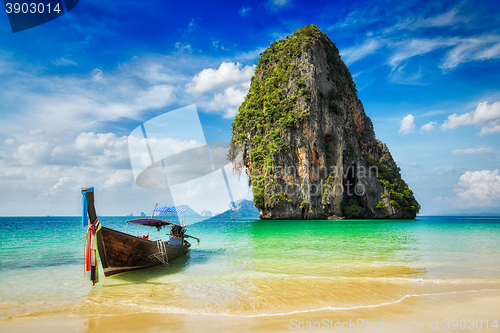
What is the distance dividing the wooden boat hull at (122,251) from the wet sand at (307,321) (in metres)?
2.98

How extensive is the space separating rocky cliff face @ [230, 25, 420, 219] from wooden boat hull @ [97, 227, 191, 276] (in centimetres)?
3180

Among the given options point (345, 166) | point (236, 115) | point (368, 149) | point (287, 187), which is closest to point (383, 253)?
point (287, 187)

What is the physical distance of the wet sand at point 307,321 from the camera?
4.59 meters

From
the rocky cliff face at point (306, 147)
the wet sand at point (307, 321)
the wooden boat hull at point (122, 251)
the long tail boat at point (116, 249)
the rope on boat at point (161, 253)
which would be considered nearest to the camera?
the wet sand at point (307, 321)

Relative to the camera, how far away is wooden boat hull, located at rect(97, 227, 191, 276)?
26.9 ft

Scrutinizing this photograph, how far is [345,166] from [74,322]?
44.7 m

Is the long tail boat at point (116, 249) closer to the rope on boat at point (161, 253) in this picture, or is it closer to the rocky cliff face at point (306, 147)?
the rope on boat at point (161, 253)

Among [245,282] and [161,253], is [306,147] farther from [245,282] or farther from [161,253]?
[245,282]

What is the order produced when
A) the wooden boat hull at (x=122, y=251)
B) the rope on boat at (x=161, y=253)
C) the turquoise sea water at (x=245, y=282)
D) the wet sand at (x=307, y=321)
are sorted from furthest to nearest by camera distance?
the rope on boat at (x=161, y=253)
the wooden boat hull at (x=122, y=251)
the turquoise sea water at (x=245, y=282)
the wet sand at (x=307, y=321)

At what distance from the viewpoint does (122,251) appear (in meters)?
8.71

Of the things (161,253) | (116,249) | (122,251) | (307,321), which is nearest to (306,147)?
(161,253)

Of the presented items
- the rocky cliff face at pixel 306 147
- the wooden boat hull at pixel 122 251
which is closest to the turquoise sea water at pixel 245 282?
the wooden boat hull at pixel 122 251

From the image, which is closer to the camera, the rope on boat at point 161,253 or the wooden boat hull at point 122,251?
the wooden boat hull at point 122,251

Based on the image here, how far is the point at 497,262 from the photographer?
10469 mm
